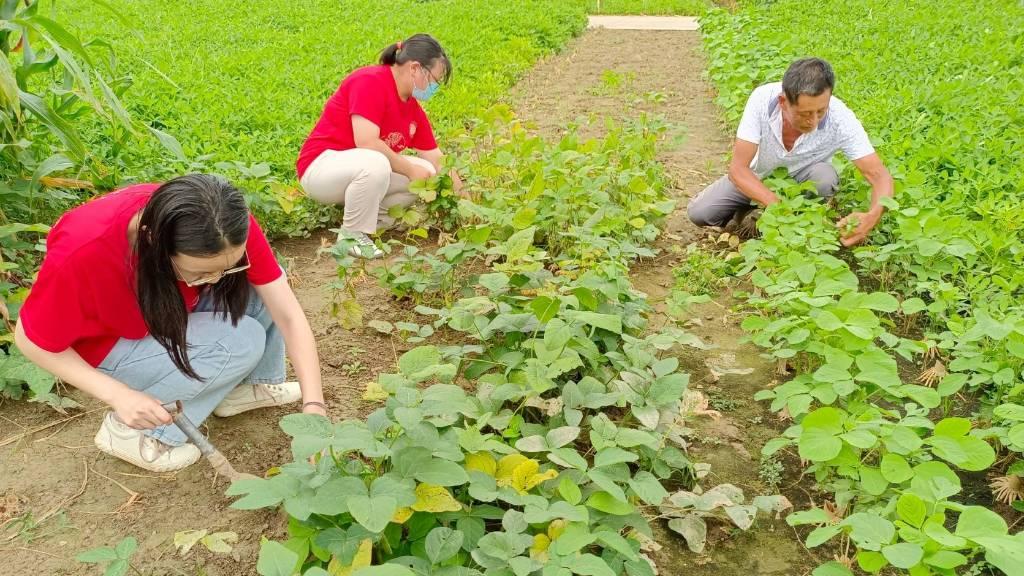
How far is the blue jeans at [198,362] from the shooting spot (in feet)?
7.16

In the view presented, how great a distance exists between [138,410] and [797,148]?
→ 9.90ft

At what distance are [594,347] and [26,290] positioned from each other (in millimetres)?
1840

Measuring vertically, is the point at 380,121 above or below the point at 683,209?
above

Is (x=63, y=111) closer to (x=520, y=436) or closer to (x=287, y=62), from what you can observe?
(x=520, y=436)

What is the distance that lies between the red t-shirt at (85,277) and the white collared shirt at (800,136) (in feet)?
8.84

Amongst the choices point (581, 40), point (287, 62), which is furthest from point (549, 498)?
point (581, 40)

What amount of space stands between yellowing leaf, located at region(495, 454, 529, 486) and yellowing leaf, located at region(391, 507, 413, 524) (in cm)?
23

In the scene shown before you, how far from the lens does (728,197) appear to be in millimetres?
3941

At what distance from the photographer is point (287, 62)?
6859 mm

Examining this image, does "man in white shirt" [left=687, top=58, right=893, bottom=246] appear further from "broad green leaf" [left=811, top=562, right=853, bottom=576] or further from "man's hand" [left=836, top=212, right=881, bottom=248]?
"broad green leaf" [left=811, top=562, right=853, bottom=576]

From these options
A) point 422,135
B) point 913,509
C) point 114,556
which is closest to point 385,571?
point 114,556

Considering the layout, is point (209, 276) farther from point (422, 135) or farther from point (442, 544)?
point (422, 135)

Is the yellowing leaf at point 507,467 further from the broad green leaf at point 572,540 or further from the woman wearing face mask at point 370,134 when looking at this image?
the woman wearing face mask at point 370,134

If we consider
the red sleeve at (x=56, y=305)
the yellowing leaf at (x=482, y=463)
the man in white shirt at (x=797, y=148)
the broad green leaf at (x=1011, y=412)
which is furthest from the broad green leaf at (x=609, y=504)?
the man in white shirt at (x=797, y=148)
